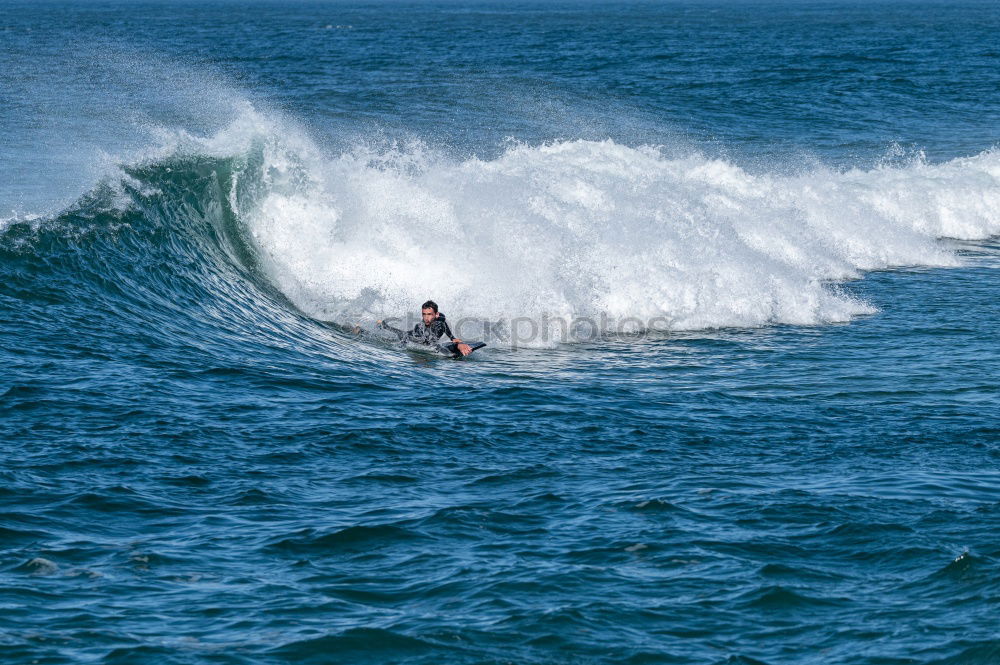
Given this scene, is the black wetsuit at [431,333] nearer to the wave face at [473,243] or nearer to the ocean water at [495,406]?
the ocean water at [495,406]

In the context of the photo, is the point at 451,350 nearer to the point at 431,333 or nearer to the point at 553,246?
the point at 431,333

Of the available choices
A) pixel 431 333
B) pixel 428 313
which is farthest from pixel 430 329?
pixel 428 313

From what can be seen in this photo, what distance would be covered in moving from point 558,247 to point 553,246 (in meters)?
0.09

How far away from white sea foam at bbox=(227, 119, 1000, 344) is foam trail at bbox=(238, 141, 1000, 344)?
0.09 feet

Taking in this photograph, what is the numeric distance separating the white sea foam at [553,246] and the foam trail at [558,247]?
29 millimetres

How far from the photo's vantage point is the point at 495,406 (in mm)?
13867

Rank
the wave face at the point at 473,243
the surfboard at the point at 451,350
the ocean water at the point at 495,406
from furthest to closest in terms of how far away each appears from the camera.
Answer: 1. the wave face at the point at 473,243
2. the surfboard at the point at 451,350
3. the ocean water at the point at 495,406

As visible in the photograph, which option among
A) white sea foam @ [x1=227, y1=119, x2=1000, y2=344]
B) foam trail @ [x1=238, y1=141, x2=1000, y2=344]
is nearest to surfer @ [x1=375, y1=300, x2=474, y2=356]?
foam trail @ [x1=238, y1=141, x2=1000, y2=344]

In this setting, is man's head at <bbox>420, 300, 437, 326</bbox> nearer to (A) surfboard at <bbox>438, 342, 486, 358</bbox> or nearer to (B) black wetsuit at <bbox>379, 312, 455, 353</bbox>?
(B) black wetsuit at <bbox>379, 312, 455, 353</bbox>

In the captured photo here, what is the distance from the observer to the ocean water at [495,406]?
28.0 feet

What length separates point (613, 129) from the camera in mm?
38844

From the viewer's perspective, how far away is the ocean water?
854cm

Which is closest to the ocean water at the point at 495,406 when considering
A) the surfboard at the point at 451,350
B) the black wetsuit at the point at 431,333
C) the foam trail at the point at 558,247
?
the foam trail at the point at 558,247

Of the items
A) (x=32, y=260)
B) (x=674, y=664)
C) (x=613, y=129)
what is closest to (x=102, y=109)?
(x=613, y=129)
